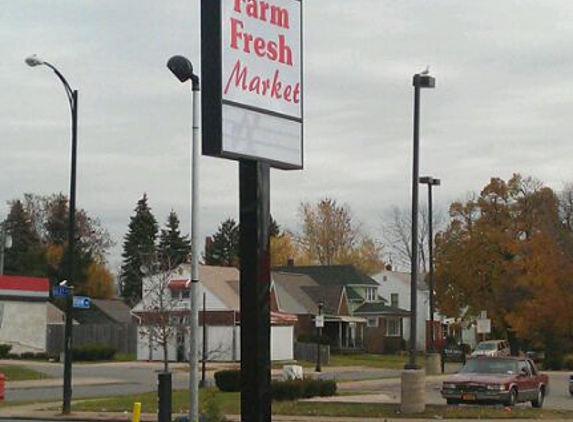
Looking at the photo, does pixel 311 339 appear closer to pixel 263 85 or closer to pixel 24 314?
pixel 24 314

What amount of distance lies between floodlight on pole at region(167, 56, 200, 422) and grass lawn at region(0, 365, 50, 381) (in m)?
30.0

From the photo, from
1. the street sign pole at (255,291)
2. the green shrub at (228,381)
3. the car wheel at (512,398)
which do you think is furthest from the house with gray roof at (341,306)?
the street sign pole at (255,291)

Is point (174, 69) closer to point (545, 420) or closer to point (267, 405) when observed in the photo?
point (267, 405)

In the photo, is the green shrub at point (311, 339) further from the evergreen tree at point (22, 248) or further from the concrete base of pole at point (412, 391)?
the concrete base of pole at point (412, 391)

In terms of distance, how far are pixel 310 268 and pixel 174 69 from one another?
74.5 m

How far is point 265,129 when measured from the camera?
11.2 metres

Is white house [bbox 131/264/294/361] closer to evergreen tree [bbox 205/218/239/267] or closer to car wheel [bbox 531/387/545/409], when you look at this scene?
car wheel [bbox 531/387/545/409]

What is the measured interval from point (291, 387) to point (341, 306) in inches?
2190

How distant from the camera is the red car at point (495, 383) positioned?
27516 mm

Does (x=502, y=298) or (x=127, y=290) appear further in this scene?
(x=127, y=290)

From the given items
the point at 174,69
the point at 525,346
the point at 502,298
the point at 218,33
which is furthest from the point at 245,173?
the point at 525,346

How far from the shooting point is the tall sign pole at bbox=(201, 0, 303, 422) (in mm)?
10570

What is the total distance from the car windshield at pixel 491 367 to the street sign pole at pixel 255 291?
1879 cm

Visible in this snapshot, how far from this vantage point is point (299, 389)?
30.3 meters
